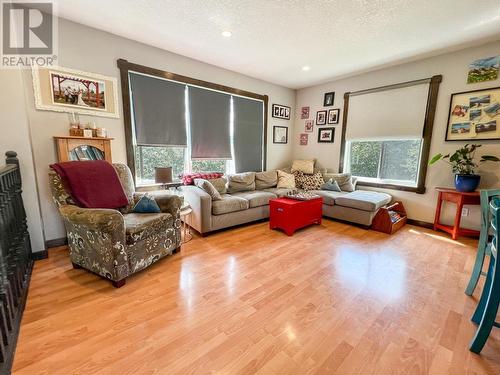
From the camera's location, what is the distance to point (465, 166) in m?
3.04

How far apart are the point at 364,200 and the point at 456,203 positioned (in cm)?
114

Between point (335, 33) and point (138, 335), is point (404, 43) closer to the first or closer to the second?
point (335, 33)

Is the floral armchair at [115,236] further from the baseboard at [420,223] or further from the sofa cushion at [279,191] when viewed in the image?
the baseboard at [420,223]

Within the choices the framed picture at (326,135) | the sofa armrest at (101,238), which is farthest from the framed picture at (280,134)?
the sofa armrest at (101,238)

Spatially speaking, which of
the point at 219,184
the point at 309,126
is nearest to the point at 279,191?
the point at 219,184

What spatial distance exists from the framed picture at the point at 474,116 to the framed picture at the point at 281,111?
9.33 feet

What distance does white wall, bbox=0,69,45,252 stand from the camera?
2.02m

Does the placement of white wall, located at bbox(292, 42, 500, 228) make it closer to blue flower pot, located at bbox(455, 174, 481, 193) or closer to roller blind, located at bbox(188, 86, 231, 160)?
blue flower pot, located at bbox(455, 174, 481, 193)

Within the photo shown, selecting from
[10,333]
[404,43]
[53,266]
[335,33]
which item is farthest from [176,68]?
[10,333]

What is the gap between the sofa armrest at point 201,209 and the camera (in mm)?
2996

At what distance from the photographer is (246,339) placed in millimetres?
1410

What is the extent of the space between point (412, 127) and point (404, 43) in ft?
4.21

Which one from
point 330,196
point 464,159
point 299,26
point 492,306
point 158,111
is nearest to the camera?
point 492,306

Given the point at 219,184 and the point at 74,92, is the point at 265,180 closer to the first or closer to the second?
the point at 219,184
